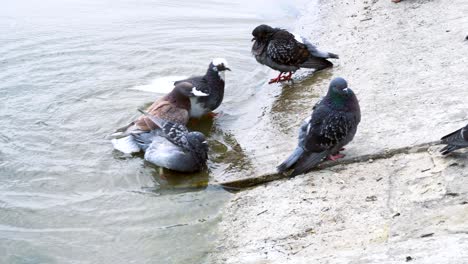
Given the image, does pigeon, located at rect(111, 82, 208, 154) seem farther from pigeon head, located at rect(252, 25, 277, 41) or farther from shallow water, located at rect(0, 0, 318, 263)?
pigeon head, located at rect(252, 25, 277, 41)

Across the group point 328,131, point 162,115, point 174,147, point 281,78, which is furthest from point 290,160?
point 281,78

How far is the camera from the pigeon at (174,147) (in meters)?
6.00

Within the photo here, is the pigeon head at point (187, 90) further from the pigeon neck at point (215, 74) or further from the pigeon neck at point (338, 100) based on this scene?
the pigeon neck at point (338, 100)

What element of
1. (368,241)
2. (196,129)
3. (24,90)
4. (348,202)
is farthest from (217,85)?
(368,241)

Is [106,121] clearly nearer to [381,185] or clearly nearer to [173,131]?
[173,131]

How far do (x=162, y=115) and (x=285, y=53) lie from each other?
1.87 m

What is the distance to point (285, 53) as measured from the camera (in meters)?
7.82

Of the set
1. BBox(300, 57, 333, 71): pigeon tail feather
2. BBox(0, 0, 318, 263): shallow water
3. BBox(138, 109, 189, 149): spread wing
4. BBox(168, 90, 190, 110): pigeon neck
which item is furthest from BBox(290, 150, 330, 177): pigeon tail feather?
BBox(300, 57, 333, 71): pigeon tail feather

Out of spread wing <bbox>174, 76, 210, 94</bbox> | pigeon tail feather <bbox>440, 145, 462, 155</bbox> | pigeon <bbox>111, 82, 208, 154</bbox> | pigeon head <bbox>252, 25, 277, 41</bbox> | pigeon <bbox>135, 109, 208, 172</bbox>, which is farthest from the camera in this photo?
pigeon head <bbox>252, 25, 277, 41</bbox>

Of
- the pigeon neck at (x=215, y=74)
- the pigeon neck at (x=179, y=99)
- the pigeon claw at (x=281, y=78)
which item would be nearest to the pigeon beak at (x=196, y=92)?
the pigeon neck at (x=179, y=99)

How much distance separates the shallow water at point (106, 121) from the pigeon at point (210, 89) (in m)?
0.16

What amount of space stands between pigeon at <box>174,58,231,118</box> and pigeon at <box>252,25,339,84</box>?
682mm

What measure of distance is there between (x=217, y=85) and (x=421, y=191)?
3379 mm

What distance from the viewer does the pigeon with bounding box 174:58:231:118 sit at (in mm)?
7270
